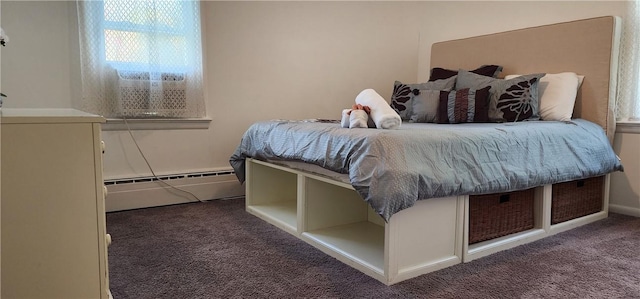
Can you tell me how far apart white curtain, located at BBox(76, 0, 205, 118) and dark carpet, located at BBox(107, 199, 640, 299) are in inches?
32.0

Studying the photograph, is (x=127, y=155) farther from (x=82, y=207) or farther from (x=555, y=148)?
(x=555, y=148)

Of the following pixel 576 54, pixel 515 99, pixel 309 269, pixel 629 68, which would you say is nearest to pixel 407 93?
pixel 515 99

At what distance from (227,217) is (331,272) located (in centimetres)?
107

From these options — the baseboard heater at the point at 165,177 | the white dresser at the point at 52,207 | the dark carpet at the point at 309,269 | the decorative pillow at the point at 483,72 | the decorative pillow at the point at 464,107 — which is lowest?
the dark carpet at the point at 309,269

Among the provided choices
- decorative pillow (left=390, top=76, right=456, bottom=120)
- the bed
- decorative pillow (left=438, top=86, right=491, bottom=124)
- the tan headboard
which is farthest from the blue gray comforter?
decorative pillow (left=390, top=76, right=456, bottom=120)

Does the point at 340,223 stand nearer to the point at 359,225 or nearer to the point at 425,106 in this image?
the point at 359,225

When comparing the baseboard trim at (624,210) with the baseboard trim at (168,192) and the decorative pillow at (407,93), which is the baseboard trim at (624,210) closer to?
the decorative pillow at (407,93)

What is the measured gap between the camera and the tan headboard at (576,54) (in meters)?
2.62

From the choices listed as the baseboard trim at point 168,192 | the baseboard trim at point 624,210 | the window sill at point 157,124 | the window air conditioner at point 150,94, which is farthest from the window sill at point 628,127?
the window air conditioner at point 150,94

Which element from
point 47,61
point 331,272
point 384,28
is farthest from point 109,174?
point 384,28

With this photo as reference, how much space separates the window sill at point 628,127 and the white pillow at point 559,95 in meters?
0.34

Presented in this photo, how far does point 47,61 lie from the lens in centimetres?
251

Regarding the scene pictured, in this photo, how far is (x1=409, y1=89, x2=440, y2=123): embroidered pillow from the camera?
2801 mm

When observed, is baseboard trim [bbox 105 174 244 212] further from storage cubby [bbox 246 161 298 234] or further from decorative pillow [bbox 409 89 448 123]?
decorative pillow [bbox 409 89 448 123]
